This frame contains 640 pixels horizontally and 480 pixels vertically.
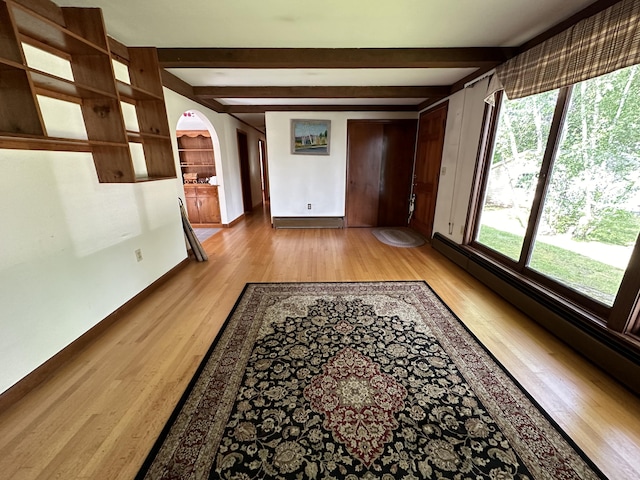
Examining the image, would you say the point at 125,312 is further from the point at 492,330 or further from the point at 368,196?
Result: the point at 368,196

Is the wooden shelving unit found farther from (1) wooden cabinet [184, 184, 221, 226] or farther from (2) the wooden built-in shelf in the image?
(1) wooden cabinet [184, 184, 221, 226]

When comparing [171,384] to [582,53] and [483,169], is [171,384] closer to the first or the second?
[582,53]

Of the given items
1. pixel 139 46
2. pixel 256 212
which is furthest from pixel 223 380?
pixel 256 212

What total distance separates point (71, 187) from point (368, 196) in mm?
4610

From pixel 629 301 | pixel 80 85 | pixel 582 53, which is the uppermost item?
pixel 582 53

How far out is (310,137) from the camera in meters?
5.19

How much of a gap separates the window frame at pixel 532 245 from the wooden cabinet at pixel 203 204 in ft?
15.1

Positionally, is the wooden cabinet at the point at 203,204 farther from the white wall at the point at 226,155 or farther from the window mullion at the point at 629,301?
the window mullion at the point at 629,301

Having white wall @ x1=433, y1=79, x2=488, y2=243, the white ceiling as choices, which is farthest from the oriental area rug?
the white ceiling

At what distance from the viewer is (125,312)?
2422 mm

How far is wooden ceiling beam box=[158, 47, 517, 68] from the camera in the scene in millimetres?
2609

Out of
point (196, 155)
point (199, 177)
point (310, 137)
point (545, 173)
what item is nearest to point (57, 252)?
point (545, 173)

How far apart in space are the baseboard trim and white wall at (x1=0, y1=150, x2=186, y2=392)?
0.12ft

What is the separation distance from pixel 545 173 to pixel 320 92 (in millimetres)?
3015
